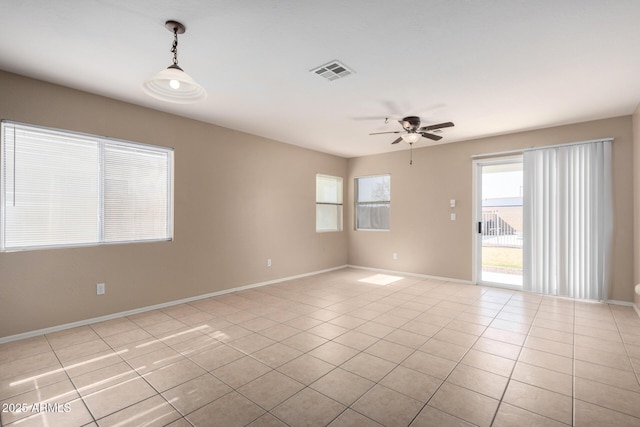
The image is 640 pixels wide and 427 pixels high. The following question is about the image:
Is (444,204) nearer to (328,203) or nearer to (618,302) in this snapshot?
(328,203)

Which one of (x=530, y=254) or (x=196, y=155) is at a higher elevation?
(x=196, y=155)

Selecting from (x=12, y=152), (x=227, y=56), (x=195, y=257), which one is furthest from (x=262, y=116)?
(x=12, y=152)

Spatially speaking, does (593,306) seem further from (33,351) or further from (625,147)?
(33,351)

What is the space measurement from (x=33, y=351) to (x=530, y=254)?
21.1 feet

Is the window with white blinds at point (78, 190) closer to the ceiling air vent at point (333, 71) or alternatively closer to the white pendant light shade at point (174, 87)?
the white pendant light shade at point (174, 87)

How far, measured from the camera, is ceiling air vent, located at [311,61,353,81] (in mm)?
2865

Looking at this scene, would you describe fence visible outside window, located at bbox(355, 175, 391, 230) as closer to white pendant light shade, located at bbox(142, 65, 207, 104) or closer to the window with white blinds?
the window with white blinds

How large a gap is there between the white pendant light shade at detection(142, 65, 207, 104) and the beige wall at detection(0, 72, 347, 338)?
2112mm

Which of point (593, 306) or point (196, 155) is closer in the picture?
point (593, 306)

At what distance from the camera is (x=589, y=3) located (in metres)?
2.00

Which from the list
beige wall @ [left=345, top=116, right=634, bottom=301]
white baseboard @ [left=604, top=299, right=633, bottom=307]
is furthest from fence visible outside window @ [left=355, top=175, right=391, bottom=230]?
white baseboard @ [left=604, top=299, right=633, bottom=307]

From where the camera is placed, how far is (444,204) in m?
5.89

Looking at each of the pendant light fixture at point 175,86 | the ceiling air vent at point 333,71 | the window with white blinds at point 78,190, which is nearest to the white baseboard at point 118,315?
the window with white blinds at point 78,190

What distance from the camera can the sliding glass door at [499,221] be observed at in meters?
5.21
